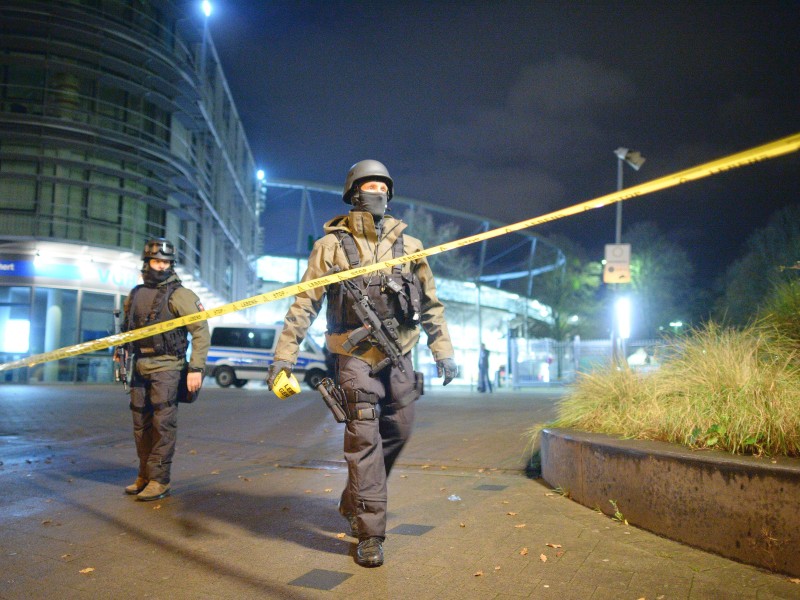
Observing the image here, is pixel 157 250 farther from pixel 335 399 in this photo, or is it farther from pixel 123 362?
pixel 335 399

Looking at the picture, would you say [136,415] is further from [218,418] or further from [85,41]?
[85,41]

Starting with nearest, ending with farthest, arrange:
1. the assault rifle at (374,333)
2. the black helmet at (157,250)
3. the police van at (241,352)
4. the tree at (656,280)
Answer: the assault rifle at (374,333), the black helmet at (157,250), the police van at (241,352), the tree at (656,280)

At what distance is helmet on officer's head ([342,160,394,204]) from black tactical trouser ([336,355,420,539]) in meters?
1.01

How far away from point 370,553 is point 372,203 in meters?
1.88

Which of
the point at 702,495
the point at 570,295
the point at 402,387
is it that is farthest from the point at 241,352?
the point at 570,295

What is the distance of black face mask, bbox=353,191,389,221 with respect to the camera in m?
3.91

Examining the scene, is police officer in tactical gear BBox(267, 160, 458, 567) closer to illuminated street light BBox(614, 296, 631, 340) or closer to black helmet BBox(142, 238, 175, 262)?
black helmet BBox(142, 238, 175, 262)

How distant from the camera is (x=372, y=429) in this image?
140 inches

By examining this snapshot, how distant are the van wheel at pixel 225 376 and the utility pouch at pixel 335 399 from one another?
21.6 meters

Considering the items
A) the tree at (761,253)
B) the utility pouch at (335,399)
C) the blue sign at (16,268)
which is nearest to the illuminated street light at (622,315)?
the utility pouch at (335,399)

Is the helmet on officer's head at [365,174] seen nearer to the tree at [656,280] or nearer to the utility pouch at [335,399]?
the utility pouch at [335,399]

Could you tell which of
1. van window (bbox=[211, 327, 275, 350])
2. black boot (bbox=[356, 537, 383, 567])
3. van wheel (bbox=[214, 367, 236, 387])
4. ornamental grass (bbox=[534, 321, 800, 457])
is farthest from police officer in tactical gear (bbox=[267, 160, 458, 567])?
van wheel (bbox=[214, 367, 236, 387])

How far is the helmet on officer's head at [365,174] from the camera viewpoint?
3941mm

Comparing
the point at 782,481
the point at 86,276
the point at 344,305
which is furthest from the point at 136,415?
the point at 86,276
